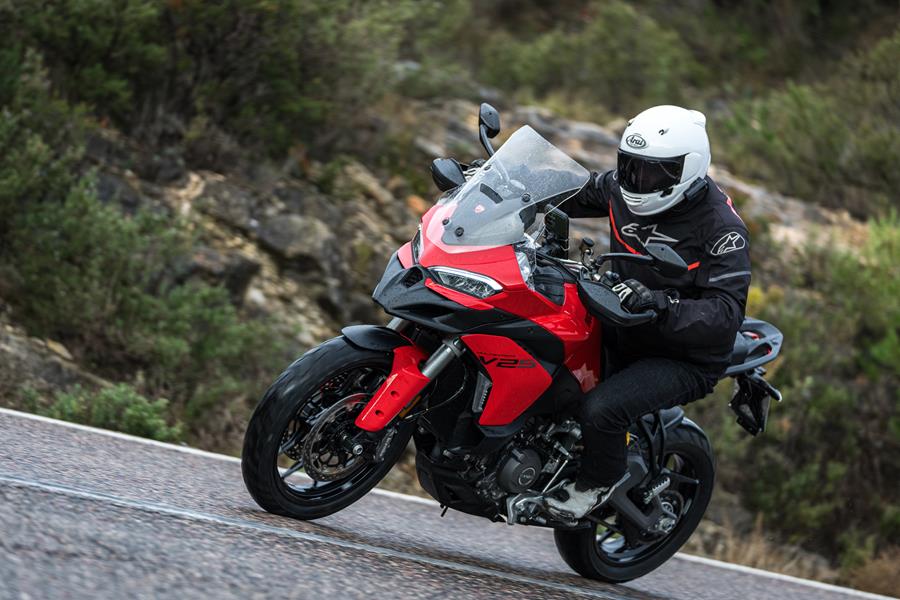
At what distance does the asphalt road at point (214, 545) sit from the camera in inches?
144

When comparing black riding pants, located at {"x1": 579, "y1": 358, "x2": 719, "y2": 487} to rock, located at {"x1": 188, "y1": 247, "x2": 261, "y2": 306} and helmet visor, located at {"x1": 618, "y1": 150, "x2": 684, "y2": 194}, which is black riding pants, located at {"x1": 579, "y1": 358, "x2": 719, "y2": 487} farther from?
rock, located at {"x1": 188, "y1": 247, "x2": 261, "y2": 306}

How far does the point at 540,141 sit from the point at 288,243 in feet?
19.3

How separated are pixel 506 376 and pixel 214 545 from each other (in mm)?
1396

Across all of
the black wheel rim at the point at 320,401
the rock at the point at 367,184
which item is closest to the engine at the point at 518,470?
the black wheel rim at the point at 320,401

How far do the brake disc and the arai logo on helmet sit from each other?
158cm

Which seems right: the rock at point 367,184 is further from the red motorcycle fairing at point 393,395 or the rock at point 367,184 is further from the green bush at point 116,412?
the red motorcycle fairing at point 393,395

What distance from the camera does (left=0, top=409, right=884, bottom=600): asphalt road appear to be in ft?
12.0

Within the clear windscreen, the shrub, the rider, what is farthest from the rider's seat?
the shrub

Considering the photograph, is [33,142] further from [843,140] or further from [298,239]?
[843,140]

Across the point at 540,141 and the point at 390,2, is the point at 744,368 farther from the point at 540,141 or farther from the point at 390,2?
the point at 390,2

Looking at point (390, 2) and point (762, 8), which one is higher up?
point (390, 2)


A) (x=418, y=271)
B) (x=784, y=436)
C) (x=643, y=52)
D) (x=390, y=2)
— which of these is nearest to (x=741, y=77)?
(x=643, y=52)

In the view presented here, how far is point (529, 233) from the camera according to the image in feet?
16.2

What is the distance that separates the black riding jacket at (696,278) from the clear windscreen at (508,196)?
0.49m
